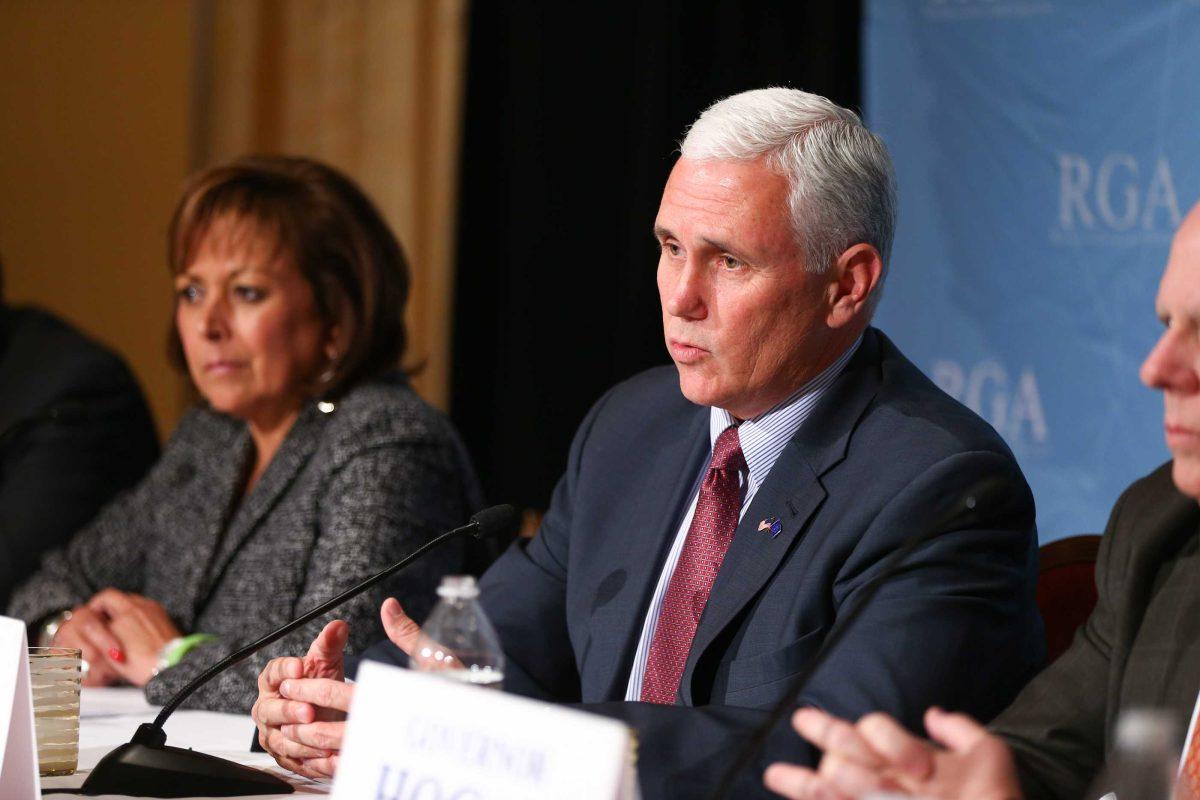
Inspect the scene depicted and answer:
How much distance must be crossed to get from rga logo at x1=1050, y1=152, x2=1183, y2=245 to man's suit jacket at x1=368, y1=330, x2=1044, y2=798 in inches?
57.6

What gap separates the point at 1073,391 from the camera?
369 cm

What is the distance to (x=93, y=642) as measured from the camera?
302cm

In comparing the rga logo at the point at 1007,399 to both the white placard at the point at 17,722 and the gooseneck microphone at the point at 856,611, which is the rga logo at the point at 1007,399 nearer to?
the gooseneck microphone at the point at 856,611

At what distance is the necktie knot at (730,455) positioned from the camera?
231 cm

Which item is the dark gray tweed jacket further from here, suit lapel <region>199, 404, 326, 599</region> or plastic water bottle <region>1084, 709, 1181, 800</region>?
plastic water bottle <region>1084, 709, 1181, 800</region>

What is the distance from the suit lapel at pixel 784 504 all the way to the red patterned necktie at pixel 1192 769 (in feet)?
2.02

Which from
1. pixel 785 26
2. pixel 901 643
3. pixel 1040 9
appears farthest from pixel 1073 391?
pixel 901 643

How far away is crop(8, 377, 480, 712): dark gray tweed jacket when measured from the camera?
287 cm

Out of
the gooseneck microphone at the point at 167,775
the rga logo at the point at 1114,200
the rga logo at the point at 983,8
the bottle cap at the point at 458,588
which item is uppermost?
the rga logo at the point at 983,8

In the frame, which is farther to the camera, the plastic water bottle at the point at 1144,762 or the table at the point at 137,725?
the table at the point at 137,725

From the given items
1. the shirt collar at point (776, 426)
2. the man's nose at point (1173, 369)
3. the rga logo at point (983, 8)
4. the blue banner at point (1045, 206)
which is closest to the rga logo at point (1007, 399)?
the blue banner at point (1045, 206)

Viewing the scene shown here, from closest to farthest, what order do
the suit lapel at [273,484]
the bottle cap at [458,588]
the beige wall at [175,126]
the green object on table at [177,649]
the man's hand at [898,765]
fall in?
the man's hand at [898,765] < the bottle cap at [458,588] < the green object on table at [177,649] < the suit lapel at [273,484] < the beige wall at [175,126]

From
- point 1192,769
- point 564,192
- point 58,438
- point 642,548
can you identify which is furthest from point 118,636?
point 564,192

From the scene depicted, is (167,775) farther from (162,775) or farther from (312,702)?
(312,702)
